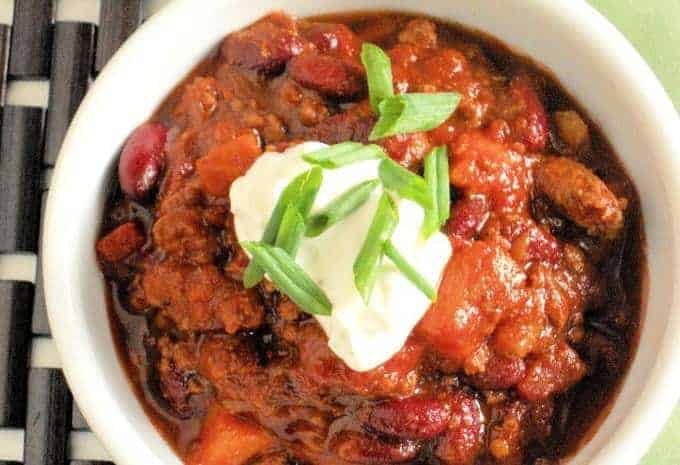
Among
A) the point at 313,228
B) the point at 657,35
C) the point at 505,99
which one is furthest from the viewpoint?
the point at 657,35

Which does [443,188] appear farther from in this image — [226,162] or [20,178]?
[20,178]

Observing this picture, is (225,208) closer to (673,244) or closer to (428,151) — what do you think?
(428,151)

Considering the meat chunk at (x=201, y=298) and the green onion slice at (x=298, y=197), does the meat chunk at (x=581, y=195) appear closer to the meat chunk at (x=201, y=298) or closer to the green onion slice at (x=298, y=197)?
the green onion slice at (x=298, y=197)

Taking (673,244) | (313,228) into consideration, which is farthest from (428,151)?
(673,244)

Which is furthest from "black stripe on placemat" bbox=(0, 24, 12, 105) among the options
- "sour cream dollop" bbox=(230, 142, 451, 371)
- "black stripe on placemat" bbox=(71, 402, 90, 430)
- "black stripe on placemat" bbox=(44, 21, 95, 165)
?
"sour cream dollop" bbox=(230, 142, 451, 371)

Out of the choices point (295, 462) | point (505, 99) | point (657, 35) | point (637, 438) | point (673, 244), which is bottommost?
point (295, 462)

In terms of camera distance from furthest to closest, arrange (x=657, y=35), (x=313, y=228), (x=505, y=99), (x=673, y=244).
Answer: (x=657, y=35), (x=505, y=99), (x=673, y=244), (x=313, y=228)
